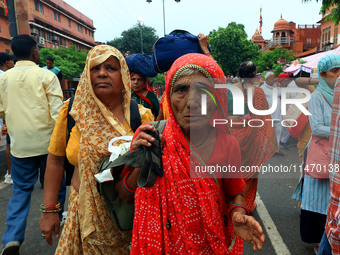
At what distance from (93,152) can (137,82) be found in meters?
1.90

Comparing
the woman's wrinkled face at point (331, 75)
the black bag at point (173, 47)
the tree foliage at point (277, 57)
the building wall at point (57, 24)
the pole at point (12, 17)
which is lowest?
the woman's wrinkled face at point (331, 75)

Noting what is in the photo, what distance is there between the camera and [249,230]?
1.21m

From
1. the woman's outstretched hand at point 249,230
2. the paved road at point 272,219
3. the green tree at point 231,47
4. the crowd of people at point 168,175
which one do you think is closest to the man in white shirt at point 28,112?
the crowd of people at point 168,175

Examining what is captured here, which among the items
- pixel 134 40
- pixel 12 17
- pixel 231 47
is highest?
pixel 134 40

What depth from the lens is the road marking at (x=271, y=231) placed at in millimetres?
2869

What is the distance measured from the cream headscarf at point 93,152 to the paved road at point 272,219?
160 cm

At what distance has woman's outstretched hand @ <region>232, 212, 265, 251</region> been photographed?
115 cm

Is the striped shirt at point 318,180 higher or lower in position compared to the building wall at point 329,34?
lower

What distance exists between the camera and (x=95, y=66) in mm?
1801

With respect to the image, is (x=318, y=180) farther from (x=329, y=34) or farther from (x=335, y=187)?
(x=329, y=34)

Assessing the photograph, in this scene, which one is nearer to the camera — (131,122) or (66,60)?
(131,122)

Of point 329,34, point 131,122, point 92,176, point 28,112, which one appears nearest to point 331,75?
point 131,122

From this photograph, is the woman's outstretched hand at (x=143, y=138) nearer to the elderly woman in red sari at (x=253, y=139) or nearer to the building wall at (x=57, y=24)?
the elderly woman in red sari at (x=253, y=139)

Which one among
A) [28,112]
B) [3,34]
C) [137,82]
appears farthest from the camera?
[3,34]
